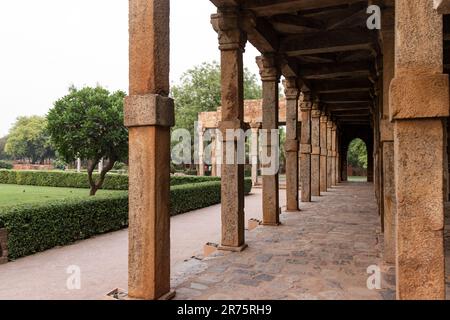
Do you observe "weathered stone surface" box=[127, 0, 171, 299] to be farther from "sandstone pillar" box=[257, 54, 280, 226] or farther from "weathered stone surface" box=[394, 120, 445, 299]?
"sandstone pillar" box=[257, 54, 280, 226]

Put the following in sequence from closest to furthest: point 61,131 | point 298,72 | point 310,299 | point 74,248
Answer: point 310,299 < point 74,248 < point 298,72 < point 61,131

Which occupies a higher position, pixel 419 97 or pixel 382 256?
pixel 419 97

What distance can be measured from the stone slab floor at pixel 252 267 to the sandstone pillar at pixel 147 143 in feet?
2.04

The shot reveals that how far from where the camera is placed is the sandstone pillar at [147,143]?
3635mm

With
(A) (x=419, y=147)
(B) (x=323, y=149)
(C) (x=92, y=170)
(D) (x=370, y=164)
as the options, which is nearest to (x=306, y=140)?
(B) (x=323, y=149)

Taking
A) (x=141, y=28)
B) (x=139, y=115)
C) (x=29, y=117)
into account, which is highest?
(x=29, y=117)

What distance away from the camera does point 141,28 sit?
146 inches

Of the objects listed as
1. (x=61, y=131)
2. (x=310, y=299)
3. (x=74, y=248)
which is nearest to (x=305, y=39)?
(x=310, y=299)

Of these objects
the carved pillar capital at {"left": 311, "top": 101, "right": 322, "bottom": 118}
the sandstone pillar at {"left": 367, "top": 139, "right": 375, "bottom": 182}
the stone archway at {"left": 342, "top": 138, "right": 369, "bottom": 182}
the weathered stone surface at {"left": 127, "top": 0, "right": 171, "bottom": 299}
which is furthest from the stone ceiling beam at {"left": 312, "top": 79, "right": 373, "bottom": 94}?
the stone archway at {"left": 342, "top": 138, "right": 369, "bottom": 182}

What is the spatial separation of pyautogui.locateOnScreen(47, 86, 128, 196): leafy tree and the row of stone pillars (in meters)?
8.51

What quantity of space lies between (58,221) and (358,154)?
130 ft

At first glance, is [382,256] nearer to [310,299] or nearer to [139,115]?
[310,299]

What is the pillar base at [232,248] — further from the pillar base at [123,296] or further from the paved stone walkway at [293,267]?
the pillar base at [123,296]

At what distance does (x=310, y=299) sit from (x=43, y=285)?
3709 millimetres
